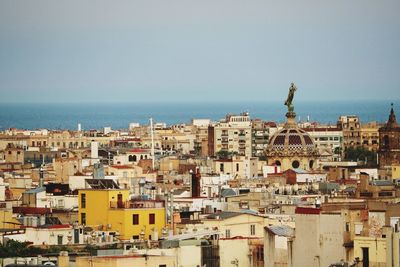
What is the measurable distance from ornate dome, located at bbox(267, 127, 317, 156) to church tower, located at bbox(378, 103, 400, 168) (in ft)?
17.7

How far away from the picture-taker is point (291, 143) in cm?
8388

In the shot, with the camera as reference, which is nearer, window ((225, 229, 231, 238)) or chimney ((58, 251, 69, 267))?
chimney ((58, 251, 69, 267))

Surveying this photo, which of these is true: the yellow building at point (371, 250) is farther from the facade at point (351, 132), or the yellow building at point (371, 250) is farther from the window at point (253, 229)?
the facade at point (351, 132)

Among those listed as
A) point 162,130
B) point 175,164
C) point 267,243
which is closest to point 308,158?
point 175,164

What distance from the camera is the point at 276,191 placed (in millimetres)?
64875

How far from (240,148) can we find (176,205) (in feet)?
220

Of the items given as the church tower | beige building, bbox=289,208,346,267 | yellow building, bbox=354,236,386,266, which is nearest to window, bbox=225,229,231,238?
beige building, bbox=289,208,346,267

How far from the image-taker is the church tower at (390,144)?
90562mm

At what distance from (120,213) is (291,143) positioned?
3773cm

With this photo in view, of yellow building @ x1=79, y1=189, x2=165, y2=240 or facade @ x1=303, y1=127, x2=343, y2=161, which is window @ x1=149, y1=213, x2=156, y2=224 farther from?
facade @ x1=303, y1=127, x2=343, y2=161

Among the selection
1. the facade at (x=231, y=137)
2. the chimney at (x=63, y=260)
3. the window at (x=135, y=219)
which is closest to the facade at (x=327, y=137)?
the facade at (x=231, y=137)

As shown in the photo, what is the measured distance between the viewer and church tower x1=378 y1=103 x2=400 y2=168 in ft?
297

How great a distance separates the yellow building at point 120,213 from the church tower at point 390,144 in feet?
136

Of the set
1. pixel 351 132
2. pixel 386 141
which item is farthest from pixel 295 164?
pixel 351 132
